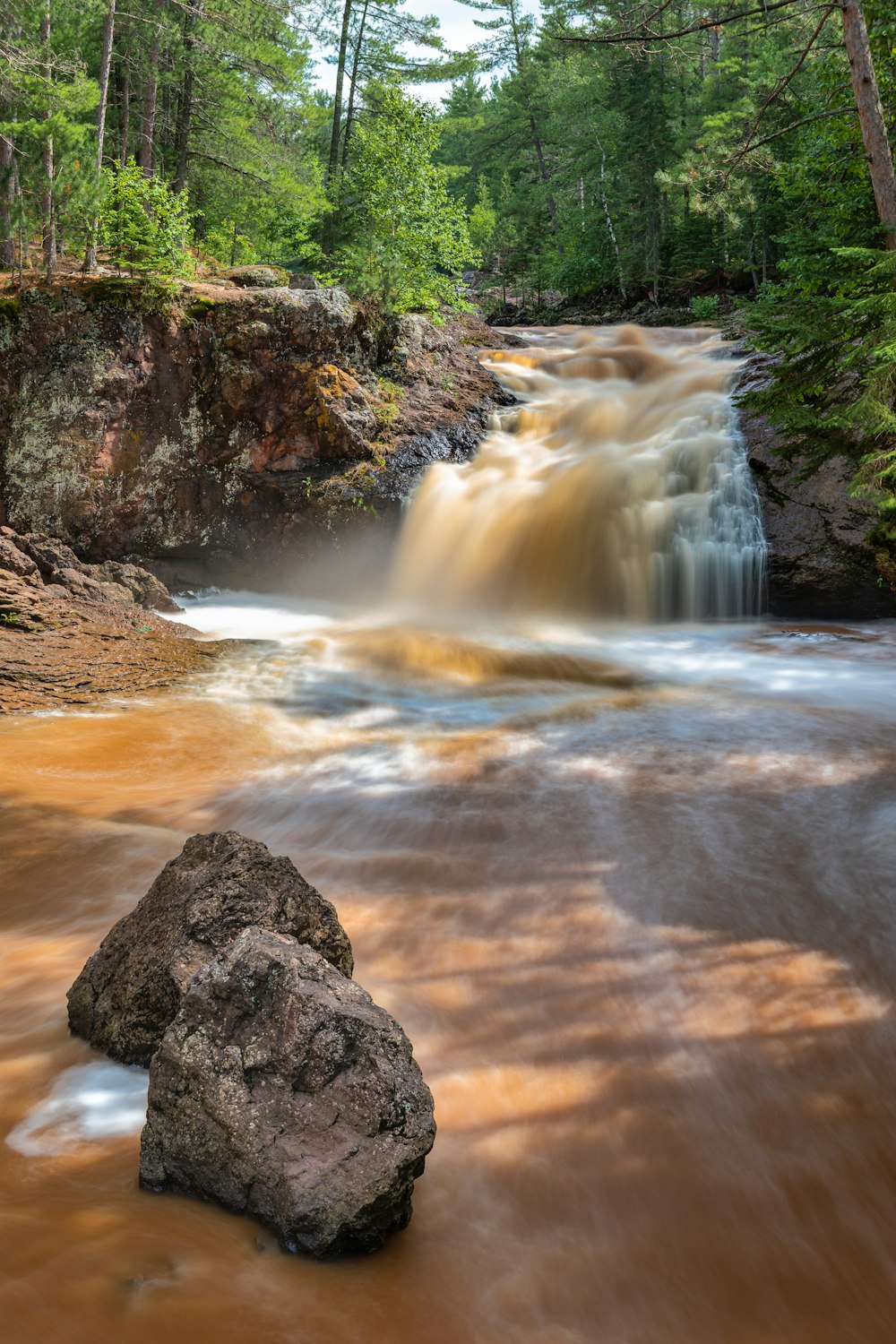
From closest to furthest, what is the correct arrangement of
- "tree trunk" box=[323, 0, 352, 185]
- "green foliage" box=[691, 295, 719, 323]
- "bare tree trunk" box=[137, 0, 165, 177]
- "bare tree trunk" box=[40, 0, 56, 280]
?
"bare tree trunk" box=[40, 0, 56, 280] < "bare tree trunk" box=[137, 0, 165, 177] < "tree trunk" box=[323, 0, 352, 185] < "green foliage" box=[691, 295, 719, 323]

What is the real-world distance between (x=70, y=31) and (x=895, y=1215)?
61.8 ft

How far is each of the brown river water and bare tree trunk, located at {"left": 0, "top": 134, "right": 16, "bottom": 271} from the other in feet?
26.4

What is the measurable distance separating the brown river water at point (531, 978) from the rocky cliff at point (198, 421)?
14.1 ft

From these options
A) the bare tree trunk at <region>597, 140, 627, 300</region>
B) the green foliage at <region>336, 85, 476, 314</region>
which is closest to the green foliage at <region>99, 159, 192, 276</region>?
the green foliage at <region>336, 85, 476, 314</region>

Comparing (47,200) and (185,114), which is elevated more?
(185,114)

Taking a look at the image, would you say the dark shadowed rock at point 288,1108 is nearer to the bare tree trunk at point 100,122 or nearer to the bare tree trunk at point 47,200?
the bare tree trunk at point 47,200

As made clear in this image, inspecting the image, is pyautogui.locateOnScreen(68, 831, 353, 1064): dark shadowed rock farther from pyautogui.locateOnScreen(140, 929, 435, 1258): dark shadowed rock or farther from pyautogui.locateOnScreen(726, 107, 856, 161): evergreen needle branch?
pyautogui.locateOnScreen(726, 107, 856, 161): evergreen needle branch

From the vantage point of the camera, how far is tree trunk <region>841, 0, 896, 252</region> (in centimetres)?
723

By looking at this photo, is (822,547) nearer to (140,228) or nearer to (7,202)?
(140,228)

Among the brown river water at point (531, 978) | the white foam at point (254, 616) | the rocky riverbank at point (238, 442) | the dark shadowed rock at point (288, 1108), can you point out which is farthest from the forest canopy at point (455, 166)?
the dark shadowed rock at point (288, 1108)

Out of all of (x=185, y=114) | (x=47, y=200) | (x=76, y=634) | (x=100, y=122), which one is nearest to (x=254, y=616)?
(x=76, y=634)

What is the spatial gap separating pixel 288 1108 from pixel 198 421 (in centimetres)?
1162

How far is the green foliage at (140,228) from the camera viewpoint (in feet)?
37.1

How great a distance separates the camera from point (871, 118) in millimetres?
7270
